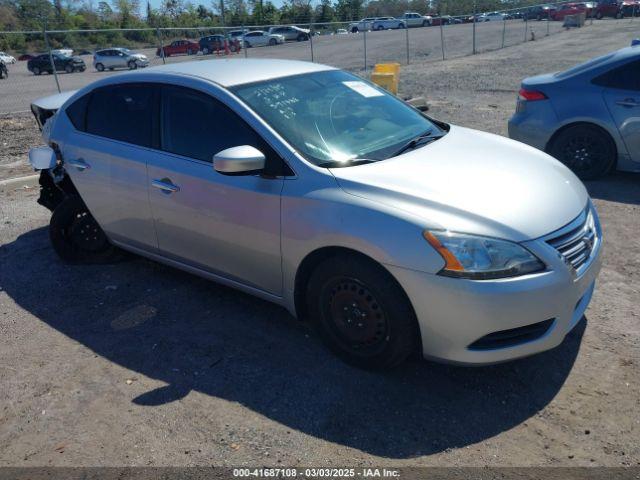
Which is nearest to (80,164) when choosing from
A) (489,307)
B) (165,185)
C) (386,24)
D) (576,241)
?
(165,185)

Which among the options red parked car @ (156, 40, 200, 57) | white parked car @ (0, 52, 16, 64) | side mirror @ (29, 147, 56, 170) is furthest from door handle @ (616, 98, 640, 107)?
white parked car @ (0, 52, 16, 64)

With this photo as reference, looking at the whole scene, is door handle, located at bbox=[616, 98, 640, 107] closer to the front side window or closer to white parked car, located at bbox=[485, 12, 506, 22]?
the front side window

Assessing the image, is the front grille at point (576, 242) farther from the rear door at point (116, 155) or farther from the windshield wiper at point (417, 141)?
the rear door at point (116, 155)

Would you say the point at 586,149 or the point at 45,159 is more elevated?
the point at 45,159

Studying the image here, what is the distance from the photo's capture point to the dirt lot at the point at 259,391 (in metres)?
2.88

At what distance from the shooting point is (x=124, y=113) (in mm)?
4504

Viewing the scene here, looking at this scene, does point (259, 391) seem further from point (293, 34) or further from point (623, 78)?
point (293, 34)

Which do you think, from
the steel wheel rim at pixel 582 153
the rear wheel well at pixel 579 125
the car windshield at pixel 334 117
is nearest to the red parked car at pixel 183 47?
the rear wheel well at pixel 579 125

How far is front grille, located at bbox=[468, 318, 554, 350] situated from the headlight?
1.04 feet

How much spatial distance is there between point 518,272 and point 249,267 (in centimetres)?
172

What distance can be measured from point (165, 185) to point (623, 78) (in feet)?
17.4

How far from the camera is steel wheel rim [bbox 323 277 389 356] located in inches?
128

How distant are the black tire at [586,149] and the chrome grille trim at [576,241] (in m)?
3.64

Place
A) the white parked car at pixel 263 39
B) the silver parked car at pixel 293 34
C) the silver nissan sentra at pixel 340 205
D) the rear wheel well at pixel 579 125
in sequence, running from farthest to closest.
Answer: the silver parked car at pixel 293 34 → the white parked car at pixel 263 39 → the rear wheel well at pixel 579 125 → the silver nissan sentra at pixel 340 205
